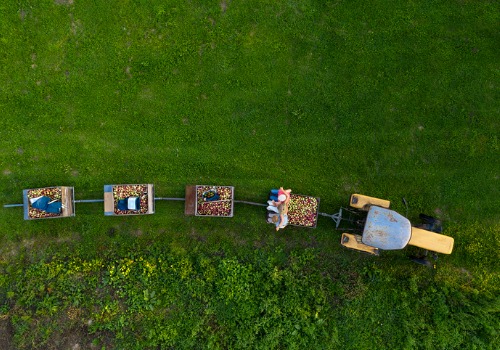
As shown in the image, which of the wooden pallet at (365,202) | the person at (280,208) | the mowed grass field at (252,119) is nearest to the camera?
the person at (280,208)

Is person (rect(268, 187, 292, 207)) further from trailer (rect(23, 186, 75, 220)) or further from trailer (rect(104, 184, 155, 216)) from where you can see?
trailer (rect(23, 186, 75, 220))

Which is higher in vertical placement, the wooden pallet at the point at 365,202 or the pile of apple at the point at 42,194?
the wooden pallet at the point at 365,202

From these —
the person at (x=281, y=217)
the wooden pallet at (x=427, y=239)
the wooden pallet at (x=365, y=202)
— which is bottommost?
the wooden pallet at (x=427, y=239)

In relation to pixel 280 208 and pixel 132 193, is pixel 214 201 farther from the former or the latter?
pixel 132 193

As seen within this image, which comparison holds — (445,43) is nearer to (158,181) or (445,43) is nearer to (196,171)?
(196,171)

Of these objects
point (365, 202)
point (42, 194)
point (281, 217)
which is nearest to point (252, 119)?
point (281, 217)

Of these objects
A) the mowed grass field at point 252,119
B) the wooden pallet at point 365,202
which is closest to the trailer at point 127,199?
the mowed grass field at point 252,119

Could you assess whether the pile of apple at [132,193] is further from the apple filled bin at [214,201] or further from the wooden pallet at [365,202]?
the wooden pallet at [365,202]

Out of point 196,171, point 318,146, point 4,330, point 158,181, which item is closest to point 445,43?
point 318,146
